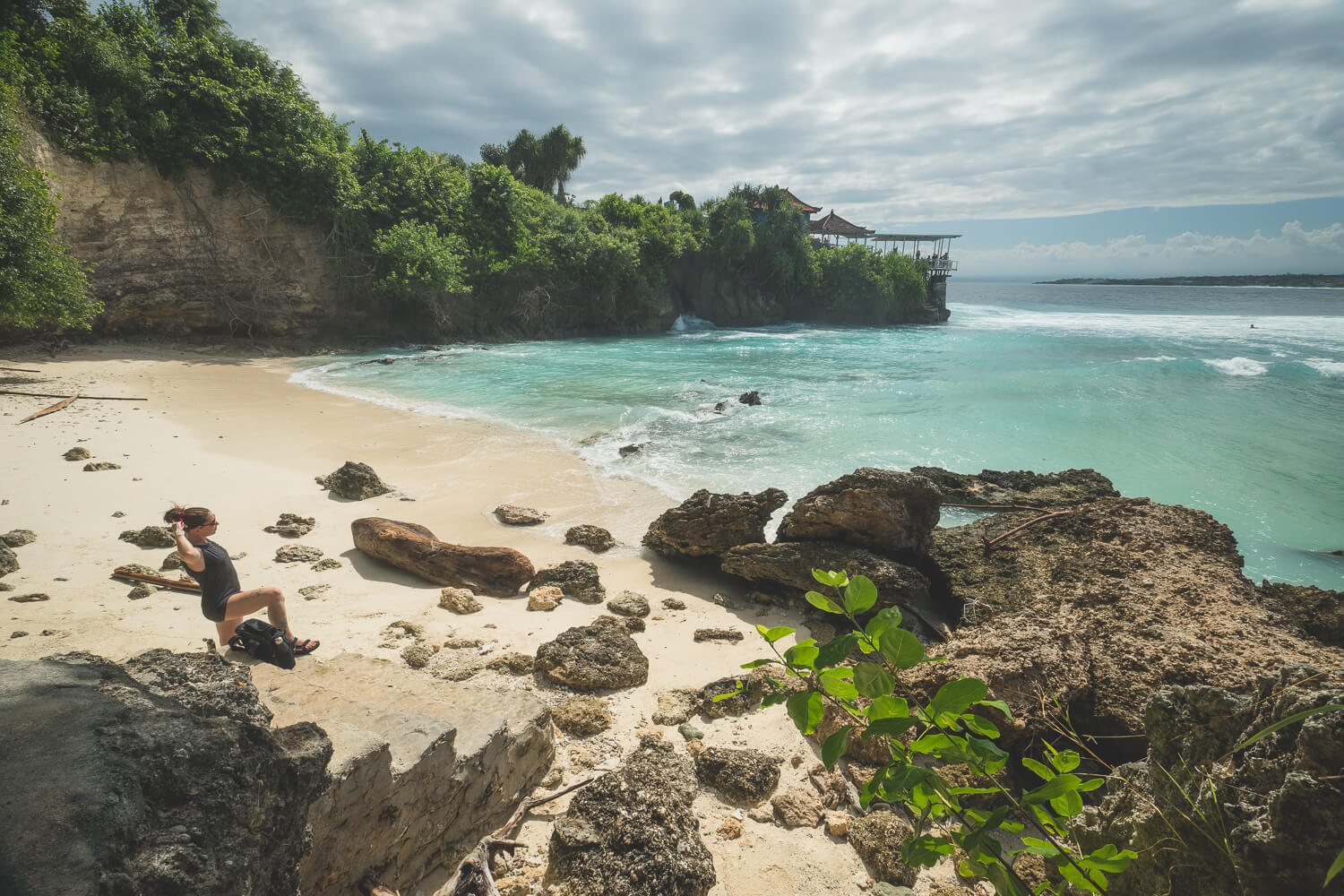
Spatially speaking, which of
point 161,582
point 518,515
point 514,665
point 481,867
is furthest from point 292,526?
point 481,867

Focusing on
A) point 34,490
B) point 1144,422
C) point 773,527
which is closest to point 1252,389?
point 1144,422

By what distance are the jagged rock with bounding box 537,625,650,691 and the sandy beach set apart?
12 cm

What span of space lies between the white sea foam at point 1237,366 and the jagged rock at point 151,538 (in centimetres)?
2998

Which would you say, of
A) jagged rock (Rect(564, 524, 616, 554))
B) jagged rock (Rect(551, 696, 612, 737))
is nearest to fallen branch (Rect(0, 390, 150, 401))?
jagged rock (Rect(564, 524, 616, 554))

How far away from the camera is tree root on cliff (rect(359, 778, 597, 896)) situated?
2008 mm

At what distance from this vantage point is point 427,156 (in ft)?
88.0

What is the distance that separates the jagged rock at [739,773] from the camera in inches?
115

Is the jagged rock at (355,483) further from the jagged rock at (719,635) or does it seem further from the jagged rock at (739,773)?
the jagged rock at (739,773)

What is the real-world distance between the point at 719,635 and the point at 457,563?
243cm

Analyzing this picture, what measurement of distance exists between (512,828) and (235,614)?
2551 millimetres

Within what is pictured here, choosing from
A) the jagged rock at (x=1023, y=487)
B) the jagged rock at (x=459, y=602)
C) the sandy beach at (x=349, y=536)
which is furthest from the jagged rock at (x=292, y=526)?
the jagged rock at (x=1023, y=487)

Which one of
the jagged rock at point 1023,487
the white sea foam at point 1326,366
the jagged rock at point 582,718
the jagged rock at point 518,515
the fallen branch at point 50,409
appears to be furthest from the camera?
the white sea foam at point 1326,366

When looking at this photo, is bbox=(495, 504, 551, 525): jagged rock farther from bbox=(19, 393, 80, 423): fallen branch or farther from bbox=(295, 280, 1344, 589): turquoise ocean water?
bbox=(19, 393, 80, 423): fallen branch

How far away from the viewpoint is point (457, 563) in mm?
5207
